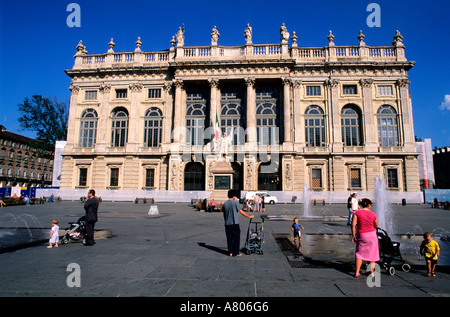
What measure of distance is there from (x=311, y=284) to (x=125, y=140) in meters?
36.7

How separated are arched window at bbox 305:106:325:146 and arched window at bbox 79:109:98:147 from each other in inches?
1168

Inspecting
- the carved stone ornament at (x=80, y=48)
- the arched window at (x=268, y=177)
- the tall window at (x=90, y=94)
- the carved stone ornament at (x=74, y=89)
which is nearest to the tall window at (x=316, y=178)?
the arched window at (x=268, y=177)

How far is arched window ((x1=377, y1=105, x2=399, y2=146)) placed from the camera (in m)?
35.1

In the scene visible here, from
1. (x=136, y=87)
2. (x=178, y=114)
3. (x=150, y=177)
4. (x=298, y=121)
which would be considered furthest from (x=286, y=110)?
(x=136, y=87)

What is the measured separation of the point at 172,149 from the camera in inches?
1362

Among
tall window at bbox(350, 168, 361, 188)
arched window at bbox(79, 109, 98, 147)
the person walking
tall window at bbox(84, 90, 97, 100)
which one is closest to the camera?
the person walking

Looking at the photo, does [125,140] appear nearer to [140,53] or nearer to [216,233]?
[140,53]

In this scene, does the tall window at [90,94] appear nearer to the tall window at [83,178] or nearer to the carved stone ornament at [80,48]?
the carved stone ornament at [80,48]

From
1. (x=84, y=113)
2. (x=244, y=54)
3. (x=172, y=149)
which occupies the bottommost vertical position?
(x=172, y=149)

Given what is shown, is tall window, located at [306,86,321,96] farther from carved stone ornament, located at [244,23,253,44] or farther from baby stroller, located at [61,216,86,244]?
baby stroller, located at [61,216,86,244]

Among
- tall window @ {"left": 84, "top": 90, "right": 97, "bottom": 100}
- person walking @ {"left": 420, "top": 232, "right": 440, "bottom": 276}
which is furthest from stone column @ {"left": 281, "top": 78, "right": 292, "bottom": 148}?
person walking @ {"left": 420, "top": 232, "right": 440, "bottom": 276}

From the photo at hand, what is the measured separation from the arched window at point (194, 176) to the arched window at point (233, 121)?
5.80 meters

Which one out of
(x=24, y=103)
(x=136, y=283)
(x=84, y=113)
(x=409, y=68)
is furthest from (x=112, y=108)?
(x=409, y=68)

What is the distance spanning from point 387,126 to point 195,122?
2547 cm
